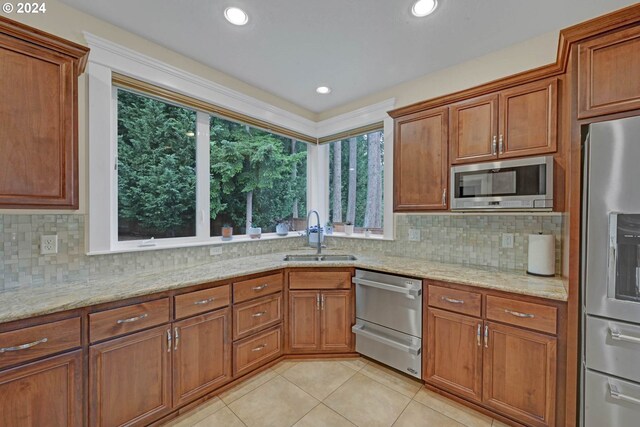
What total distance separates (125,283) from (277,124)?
2175 millimetres

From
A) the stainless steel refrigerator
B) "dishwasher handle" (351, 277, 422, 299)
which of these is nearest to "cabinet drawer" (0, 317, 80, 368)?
"dishwasher handle" (351, 277, 422, 299)

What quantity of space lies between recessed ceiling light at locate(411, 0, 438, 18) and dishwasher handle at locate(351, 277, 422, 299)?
6.44 ft

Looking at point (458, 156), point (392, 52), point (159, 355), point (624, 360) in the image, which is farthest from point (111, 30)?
point (624, 360)

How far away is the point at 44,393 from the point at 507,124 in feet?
10.6

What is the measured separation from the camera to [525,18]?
1.86 m

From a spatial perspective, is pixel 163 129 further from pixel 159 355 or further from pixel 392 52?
pixel 392 52

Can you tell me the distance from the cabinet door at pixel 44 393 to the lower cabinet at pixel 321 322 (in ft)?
4.88

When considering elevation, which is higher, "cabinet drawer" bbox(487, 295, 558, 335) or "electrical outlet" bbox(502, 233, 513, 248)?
"electrical outlet" bbox(502, 233, 513, 248)

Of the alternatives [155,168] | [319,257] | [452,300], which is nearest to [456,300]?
[452,300]

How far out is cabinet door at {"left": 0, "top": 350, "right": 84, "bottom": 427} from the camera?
1247mm

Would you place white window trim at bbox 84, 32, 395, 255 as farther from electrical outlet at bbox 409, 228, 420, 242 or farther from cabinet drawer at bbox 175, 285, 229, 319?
cabinet drawer at bbox 175, 285, 229, 319

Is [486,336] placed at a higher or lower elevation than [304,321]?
higher

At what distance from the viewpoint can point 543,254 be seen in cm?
196

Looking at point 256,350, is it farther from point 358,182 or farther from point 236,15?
point 236,15
